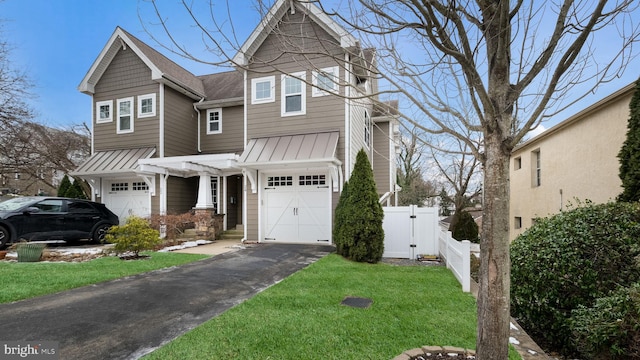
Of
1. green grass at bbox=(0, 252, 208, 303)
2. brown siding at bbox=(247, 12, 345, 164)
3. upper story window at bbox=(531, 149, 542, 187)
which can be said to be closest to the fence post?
brown siding at bbox=(247, 12, 345, 164)

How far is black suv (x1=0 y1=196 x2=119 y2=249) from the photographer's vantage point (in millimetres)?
8719

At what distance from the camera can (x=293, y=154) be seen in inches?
383

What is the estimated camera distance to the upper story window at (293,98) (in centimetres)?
1066

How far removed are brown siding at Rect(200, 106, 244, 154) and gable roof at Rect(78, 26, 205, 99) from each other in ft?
5.92

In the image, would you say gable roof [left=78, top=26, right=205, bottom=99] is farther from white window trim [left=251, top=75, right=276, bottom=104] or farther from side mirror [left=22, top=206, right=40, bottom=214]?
side mirror [left=22, top=206, right=40, bottom=214]

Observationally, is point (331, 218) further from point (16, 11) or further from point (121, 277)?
point (16, 11)

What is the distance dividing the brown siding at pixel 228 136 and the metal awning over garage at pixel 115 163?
239 cm

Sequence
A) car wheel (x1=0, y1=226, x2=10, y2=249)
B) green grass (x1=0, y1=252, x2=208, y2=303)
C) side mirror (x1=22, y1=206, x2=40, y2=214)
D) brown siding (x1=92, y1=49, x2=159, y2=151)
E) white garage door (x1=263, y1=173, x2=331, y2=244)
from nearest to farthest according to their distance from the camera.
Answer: green grass (x1=0, y1=252, x2=208, y2=303) → car wheel (x1=0, y1=226, x2=10, y2=249) → side mirror (x1=22, y1=206, x2=40, y2=214) → white garage door (x1=263, y1=173, x2=331, y2=244) → brown siding (x1=92, y1=49, x2=159, y2=151)

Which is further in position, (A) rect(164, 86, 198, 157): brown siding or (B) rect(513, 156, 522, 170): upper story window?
(B) rect(513, 156, 522, 170): upper story window

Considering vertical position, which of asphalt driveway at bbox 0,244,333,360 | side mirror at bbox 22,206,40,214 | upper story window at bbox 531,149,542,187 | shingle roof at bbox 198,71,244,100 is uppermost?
shingle roof at bbox 198,71,244,100

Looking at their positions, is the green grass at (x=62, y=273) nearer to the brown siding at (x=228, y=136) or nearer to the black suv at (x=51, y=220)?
the black suv at (x=51, y=220)

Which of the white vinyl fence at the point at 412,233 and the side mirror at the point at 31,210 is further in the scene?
the side mirror at the point at 31,210

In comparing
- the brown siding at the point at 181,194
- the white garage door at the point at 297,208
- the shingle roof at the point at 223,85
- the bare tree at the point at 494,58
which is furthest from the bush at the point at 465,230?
the brown siding at the point at 181,194

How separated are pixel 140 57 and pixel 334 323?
45.2 ft
